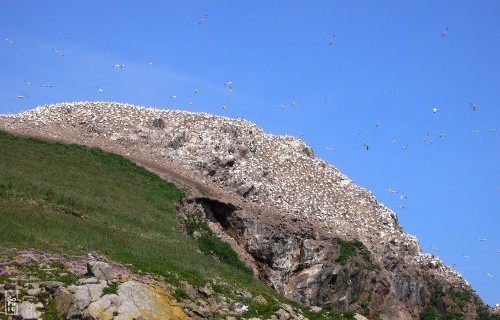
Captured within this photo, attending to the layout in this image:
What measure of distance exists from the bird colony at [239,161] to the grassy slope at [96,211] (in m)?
6.46

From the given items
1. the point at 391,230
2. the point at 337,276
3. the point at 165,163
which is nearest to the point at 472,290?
the point at 391,230

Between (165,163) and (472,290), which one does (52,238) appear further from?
(472,290)

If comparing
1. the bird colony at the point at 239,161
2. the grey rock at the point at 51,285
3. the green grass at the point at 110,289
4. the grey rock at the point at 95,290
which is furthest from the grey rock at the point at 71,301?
the bird colony at the point at 239,161

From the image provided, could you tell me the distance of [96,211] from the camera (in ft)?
153

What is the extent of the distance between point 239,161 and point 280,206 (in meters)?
7.57

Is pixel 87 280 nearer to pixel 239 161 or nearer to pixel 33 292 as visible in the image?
pixel 33 292

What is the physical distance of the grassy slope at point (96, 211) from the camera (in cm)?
3647

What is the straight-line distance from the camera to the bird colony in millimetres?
65562

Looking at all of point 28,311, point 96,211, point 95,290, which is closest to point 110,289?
point 95,290

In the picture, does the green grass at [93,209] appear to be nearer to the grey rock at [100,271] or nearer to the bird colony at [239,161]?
the grey rock at [100,271]

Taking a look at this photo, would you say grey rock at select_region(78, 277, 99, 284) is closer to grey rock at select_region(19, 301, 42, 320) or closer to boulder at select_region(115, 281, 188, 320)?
boulder at select_region(115, 281, 188, 320)

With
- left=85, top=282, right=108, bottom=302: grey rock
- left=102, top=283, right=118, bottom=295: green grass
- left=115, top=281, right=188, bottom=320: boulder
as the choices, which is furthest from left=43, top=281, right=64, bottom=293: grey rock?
left=115, top=281, right=188, bottom=320: boulder

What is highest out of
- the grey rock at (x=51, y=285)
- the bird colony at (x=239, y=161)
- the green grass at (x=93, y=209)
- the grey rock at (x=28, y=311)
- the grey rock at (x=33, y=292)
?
the bird colony at (x=239, y=161)

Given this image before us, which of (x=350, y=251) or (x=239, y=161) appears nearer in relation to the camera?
(x=350, y=251)
